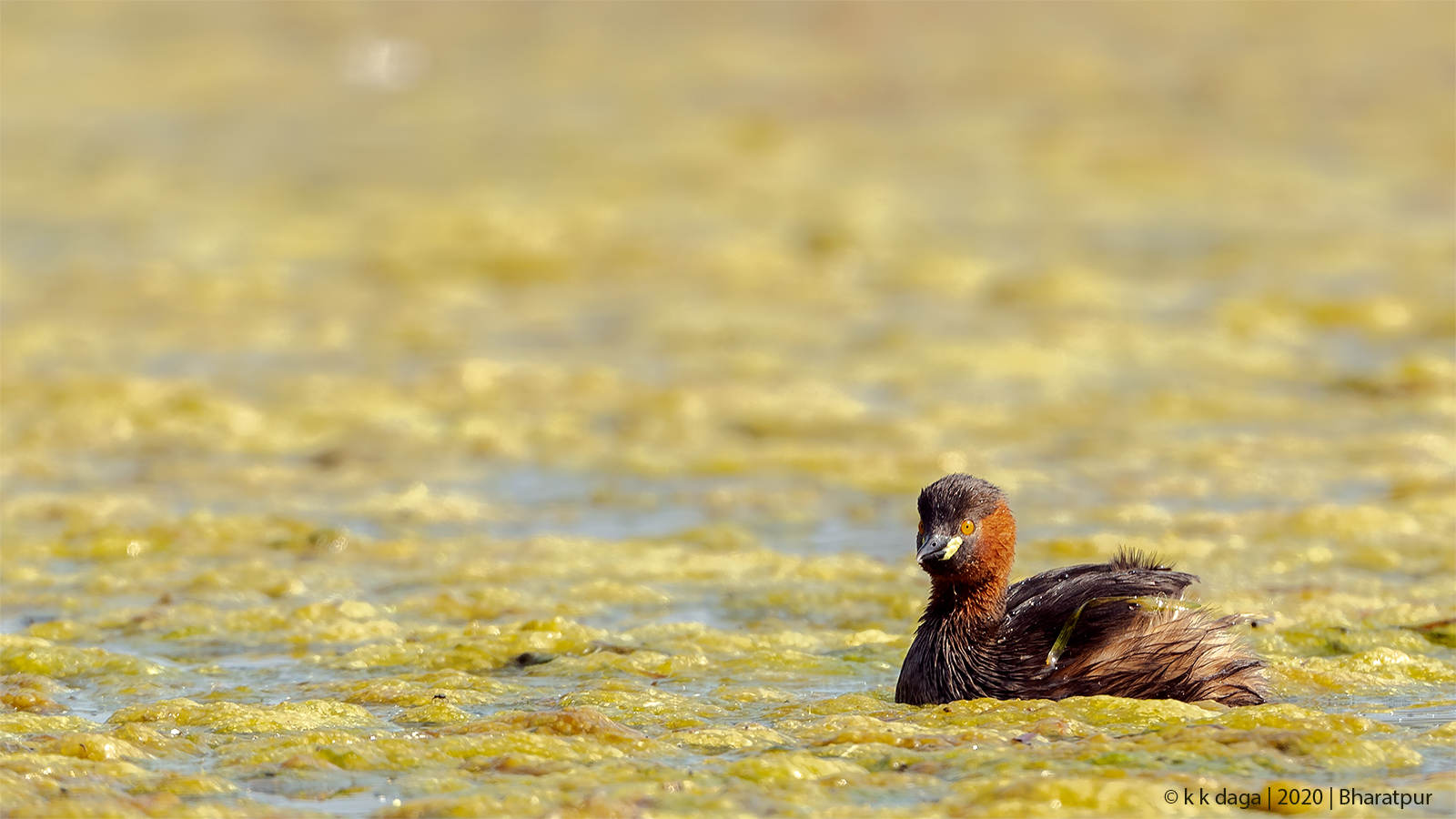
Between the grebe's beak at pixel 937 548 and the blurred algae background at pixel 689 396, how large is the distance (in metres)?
0.55

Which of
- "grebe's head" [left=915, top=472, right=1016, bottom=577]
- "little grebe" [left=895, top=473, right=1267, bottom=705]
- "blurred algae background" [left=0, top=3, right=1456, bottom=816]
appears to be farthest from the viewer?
"grebe's head" [left=915, top=472, right=1016, bottom=577]

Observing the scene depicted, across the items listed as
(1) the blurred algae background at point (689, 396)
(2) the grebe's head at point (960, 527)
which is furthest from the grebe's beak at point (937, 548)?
(1) the blurred algae background at point (689, 396)

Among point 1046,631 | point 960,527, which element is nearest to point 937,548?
point 960,527

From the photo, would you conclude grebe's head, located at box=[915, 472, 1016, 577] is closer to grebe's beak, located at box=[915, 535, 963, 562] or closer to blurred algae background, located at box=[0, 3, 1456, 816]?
grebe's beak, located at box=[915, 535, 963, 562]

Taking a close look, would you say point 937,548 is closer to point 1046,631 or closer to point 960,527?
point 960,527

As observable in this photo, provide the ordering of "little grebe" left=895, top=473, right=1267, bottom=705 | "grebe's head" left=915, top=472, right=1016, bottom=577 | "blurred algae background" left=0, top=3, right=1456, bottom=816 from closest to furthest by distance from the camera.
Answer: "blurred algae background" left=0, top=3, right=1456, bottom=816, "little grebe" left=895, top=473, right=1267, bottom=705, "grebe's head" left=915, top=472, right=1016, bottom=577

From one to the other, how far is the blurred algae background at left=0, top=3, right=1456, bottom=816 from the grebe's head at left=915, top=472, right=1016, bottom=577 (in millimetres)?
557

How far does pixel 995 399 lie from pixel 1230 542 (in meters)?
4.25

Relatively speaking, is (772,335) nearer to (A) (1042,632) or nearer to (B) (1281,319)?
(B) (1281,319)

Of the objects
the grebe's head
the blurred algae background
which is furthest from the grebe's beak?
the blurred algae background

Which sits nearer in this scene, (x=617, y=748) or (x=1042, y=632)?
(x=617, y=748)

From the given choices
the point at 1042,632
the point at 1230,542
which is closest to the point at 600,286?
the point at 1230,542

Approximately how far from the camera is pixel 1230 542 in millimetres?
10188

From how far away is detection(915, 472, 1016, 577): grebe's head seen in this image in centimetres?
711
